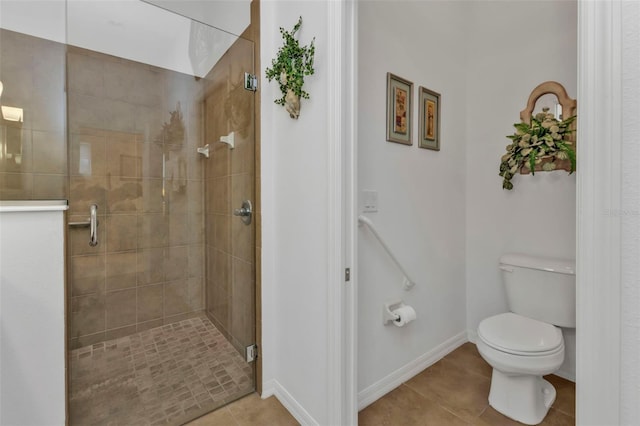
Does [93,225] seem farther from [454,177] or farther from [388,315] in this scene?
[454,177]

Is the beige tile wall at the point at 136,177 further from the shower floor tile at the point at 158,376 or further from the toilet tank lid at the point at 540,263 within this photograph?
the toilet tank lid at the point at 540,263

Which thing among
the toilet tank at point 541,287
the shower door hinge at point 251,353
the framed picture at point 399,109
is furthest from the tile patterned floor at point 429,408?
the framed picture at point 399,109

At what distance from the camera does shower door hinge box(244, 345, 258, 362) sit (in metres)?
1.70

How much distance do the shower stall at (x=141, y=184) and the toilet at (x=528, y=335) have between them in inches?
53.9

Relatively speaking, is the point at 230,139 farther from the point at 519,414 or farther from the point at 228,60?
the point at 519,414

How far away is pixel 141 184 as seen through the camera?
154 centimetres

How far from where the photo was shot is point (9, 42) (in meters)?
1.60

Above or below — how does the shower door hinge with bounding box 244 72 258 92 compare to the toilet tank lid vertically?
above

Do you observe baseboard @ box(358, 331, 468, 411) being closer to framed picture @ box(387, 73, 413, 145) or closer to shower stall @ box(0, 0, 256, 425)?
shower stall @ box(0, 0, 256, 425)

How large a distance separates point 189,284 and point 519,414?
75.6 inches

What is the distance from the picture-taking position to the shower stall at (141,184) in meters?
1.38

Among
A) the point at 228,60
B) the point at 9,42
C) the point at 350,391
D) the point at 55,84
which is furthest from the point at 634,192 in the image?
the point at 9,42

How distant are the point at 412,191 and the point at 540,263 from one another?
88 centimetres

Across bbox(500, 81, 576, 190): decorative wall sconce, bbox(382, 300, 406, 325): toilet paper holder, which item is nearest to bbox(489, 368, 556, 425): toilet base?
bbox(382, 300, 406, 325): toilet paper holder
